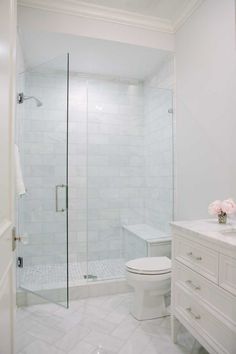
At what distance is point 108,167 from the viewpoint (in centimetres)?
333

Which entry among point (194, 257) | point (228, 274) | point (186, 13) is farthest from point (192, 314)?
point (186, 13)

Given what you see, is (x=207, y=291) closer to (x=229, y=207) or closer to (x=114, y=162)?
(x=229, y=207)

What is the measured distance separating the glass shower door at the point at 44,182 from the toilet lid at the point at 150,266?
643 millimetres

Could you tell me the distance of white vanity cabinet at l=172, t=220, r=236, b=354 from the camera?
1.31 m

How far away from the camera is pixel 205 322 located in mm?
1488

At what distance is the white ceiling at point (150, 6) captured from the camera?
238 centimetres

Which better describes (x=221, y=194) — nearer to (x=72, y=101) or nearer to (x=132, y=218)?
(x=132, y=218)

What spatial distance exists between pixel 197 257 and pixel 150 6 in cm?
232

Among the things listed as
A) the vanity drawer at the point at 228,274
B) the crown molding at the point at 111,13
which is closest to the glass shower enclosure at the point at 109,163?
the crown molding at the point at 111,13

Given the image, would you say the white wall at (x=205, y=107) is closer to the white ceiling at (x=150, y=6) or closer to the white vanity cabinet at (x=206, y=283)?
the white ceiling at (x=150, y=6)

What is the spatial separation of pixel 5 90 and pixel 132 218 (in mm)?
2664

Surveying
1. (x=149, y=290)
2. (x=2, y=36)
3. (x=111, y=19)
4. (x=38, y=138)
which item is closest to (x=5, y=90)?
(x=2, y=36)

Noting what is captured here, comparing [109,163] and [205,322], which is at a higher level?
[109,163]

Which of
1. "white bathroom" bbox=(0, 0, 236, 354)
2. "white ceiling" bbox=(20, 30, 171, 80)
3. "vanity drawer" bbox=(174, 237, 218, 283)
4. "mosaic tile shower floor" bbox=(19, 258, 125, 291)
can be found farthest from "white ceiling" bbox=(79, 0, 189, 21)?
"mosaic tile shower floor" bbox=(19, 258, 125, 291)
